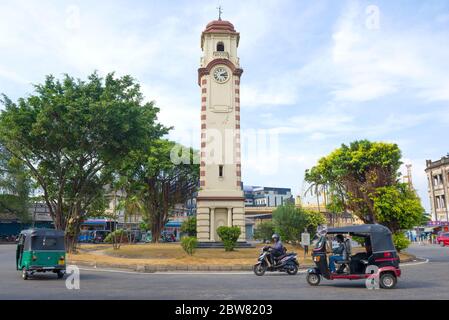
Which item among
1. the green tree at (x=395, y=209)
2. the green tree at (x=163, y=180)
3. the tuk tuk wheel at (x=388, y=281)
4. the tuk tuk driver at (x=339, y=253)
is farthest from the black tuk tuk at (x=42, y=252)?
the green tree at (x=163, y=180)

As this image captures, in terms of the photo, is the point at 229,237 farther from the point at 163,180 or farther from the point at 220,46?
the point at 220,46

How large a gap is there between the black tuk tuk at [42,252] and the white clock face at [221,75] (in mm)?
23273

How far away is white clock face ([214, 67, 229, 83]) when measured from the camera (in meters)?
37.2

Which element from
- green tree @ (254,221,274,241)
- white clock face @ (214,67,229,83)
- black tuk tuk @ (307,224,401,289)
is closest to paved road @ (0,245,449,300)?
black tuk tuk @ (307,224,401,289)

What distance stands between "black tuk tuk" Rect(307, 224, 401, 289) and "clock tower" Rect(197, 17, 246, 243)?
70.2 feet

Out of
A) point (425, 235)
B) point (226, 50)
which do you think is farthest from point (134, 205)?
point (425, 235)

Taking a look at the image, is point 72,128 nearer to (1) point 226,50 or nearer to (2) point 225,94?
(2) point 225,94

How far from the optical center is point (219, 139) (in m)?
36.5

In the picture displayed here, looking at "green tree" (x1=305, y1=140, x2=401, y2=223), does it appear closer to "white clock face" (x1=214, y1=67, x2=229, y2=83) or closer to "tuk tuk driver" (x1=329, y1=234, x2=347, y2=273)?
"white clock face" (x1=214, y1=67, x2=229, y2=83)

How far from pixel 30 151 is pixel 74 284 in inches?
592

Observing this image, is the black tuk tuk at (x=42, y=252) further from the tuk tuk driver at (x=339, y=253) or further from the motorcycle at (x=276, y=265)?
the tuk tuk driver at (x=339, y=253)

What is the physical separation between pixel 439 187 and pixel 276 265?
55.2 metres

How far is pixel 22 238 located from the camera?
17562 millimetres

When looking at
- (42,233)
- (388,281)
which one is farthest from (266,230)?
(388,281)
